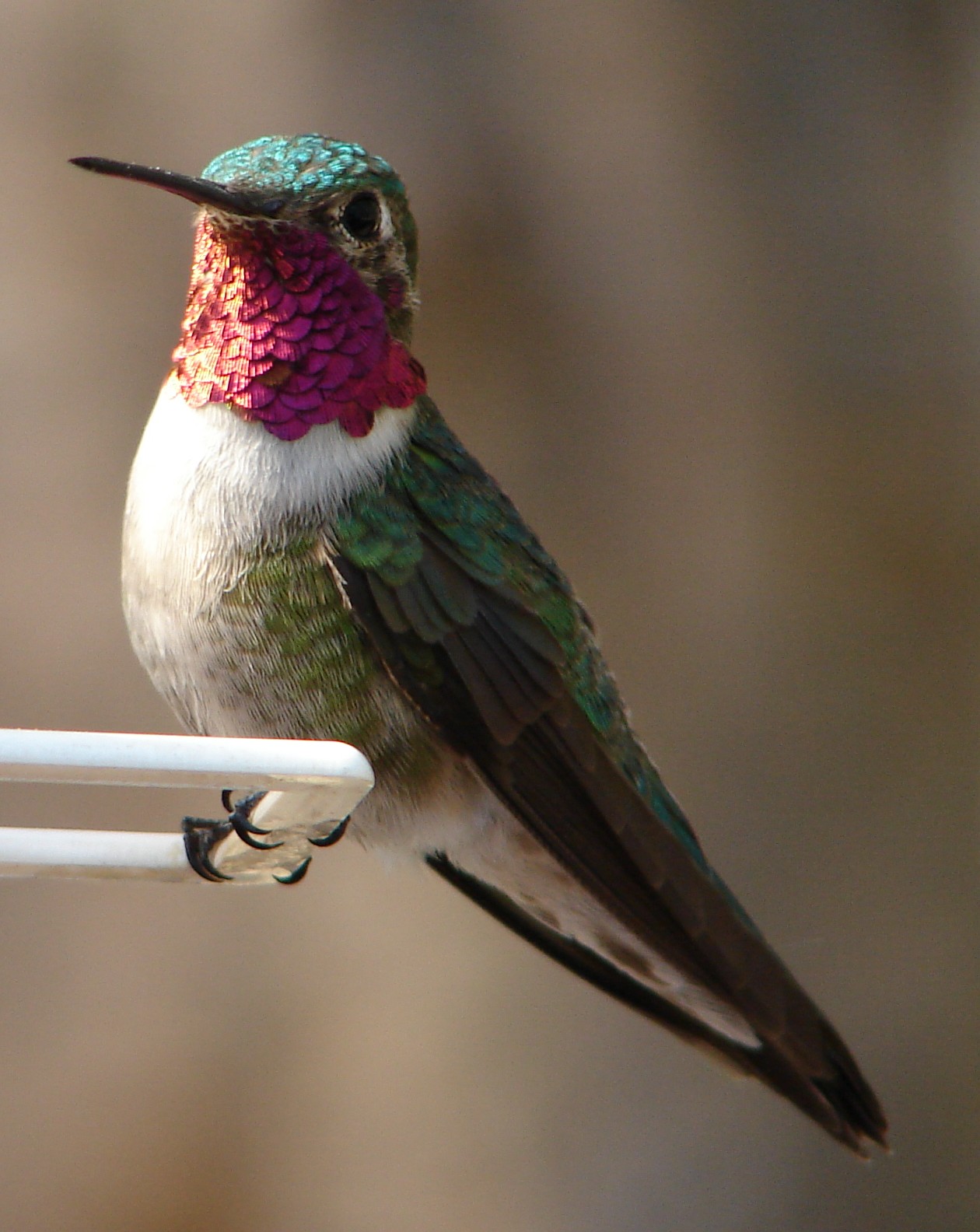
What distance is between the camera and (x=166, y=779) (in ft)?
2.91

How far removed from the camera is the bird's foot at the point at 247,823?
1201 mm

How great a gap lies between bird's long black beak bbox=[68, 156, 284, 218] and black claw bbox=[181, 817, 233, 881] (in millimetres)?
637

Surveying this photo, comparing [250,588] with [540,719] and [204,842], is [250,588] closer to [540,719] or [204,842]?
[204,842]

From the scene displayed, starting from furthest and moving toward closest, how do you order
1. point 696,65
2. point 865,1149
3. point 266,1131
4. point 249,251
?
1. point 696,65
2. point 266,1131
3. point 865,1149
4. point 249,251

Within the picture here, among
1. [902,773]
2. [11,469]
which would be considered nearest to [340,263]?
[11,469]

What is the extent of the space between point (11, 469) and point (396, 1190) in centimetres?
202

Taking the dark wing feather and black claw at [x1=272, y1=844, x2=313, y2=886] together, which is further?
the dark wing feather

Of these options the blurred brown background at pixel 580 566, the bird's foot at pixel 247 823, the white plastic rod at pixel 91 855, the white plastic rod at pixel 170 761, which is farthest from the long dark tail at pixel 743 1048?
the blurred brown background at pixel 580 566

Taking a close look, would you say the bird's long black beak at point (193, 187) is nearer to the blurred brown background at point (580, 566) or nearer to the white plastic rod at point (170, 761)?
the white plastic rod at point (170, 761)

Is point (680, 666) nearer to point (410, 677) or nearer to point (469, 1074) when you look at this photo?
point (469, 1074)

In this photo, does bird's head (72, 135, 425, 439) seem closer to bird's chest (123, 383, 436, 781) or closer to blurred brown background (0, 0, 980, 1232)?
bird's chest (123, 383, 436, 781)

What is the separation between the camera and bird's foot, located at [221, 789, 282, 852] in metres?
1.20

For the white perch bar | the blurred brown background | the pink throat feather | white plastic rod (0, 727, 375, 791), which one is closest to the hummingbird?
the pink throat feather

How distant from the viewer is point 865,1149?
176 centimetres
